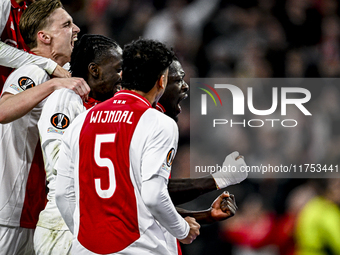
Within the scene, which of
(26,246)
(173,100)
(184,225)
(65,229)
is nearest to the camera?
(184,225)

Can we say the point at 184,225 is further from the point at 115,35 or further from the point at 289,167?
the point at 115,35

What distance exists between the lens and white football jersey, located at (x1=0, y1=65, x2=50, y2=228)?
2.74 metres

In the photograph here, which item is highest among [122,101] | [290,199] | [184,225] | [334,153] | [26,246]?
[122,101]

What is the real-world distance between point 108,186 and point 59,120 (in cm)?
68

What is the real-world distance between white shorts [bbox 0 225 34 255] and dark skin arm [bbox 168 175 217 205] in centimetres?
102

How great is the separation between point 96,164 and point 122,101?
Result: 32 centimetres

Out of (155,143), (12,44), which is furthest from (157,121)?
(12,44)

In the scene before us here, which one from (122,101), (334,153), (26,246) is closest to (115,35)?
(334,153)

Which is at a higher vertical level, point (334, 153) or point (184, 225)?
point (184, 225)

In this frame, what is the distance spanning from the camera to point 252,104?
233 inches

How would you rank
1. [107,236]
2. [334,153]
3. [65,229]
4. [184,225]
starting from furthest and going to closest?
[334,153] < [65,229] < [184,225] < [107,236]

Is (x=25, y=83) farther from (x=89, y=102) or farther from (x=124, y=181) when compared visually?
(x=124, y=181)

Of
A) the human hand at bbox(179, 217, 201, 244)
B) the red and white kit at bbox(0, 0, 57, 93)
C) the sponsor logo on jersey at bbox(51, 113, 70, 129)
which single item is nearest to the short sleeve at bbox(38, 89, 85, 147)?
the sponsor logo on jersey at bbox(51, 113, 70, 129)

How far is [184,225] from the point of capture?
6.53ft
